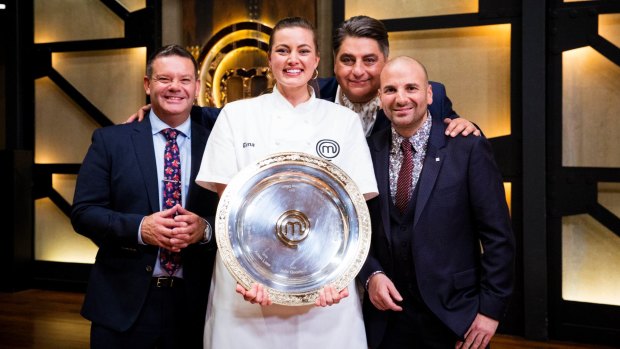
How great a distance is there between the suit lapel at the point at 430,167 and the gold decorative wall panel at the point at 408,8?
2075mm

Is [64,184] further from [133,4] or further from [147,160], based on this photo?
[147,160]

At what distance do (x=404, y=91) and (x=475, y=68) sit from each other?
80.3 inches

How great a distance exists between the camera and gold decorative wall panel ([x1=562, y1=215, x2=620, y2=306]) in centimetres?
329

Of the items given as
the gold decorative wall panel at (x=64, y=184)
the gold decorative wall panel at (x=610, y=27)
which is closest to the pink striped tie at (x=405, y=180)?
the gold decorative wall panel at (x=610, y=27)

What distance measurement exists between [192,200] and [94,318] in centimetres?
48

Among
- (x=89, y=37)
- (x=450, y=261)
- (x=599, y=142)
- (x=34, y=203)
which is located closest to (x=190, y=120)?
(x=450, y=261)

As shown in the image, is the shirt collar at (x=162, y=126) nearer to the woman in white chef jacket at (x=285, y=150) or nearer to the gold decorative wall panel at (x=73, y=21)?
the woman in white chef jacket at (x=285, y=150)

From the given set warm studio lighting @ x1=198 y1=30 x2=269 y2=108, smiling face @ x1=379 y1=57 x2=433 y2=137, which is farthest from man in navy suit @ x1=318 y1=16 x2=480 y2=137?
warm studio lighting @ x1=198 y1=30 x2=269 y2=108

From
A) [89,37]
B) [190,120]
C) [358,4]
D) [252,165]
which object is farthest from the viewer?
[89,37]

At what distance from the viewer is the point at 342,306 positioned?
1.52m

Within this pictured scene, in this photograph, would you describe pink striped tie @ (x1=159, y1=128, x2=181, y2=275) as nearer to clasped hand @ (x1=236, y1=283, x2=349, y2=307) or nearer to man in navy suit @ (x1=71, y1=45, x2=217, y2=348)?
man in navy suit @ (x1=71, y1=45, x2=217, y2=348)

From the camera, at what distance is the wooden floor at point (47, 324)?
325 centimetres

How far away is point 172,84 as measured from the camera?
1.77 metres

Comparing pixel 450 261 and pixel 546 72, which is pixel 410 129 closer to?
pixel 450 261
